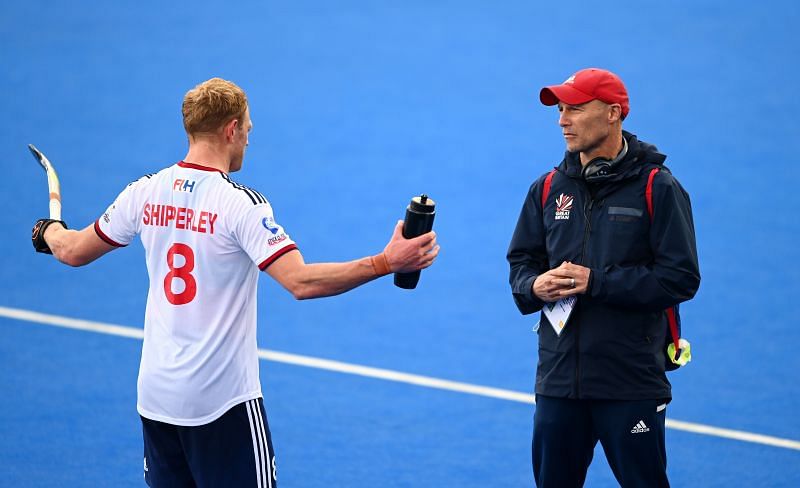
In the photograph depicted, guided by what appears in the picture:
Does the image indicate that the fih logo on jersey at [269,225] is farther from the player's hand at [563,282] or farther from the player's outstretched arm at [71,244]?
the player's hand at [563,282]

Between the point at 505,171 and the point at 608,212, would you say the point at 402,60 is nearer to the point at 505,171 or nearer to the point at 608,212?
the point at 505,171

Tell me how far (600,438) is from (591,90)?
4.83 feet

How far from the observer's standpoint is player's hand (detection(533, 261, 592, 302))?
16.3 feet

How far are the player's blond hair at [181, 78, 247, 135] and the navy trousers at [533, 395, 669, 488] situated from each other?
1.79 meters

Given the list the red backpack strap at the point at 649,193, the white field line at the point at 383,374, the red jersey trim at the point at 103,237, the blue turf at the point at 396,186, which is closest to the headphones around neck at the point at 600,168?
the red backpack strap at the point at 649,193

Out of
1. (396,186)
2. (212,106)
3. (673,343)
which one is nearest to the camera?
(212,106)

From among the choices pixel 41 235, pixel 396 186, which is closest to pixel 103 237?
pixel 41 235

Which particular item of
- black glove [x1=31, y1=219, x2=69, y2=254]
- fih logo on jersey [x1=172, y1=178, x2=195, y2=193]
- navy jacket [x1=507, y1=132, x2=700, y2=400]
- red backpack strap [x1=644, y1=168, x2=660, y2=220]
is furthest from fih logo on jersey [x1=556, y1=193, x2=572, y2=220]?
black glove [x1=31, y1=219, x2=69, y2=254]

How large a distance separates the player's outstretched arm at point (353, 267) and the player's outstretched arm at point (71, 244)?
0.86 m

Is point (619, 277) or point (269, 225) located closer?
point (269, 225)

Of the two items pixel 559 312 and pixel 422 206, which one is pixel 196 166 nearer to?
pixel 422 206

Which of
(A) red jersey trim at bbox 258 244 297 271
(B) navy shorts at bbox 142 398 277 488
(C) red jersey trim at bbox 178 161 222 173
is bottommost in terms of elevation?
(B) navy shorts at bbox 142 398 277 488

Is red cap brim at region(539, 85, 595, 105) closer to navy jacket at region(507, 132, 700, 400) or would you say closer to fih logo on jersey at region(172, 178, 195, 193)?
navy jacket at region(507, 132, 700, 400)

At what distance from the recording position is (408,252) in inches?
167
